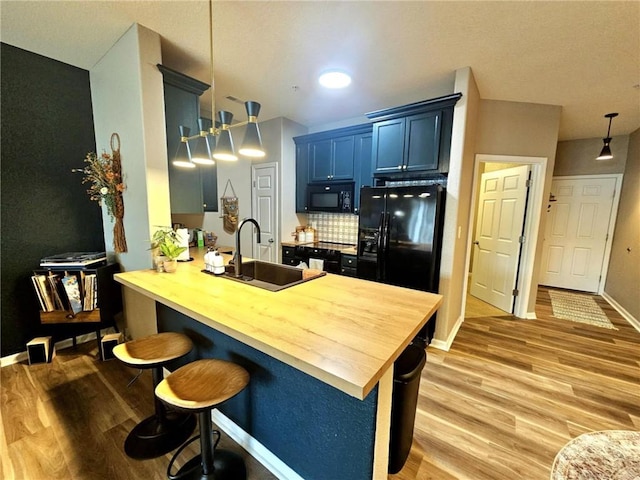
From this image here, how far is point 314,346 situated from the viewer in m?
0.94

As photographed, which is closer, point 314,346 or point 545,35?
point 314,346

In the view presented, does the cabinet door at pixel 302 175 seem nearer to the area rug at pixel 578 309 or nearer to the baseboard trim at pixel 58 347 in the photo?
the baseboard trim at pixel 58 347

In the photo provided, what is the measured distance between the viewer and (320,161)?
4.02 m

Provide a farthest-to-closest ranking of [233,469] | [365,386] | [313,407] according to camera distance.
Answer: [233,469], [313,407], [365,386]

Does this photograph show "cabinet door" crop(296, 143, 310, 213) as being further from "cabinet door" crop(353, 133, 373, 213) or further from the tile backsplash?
"cabinet door" crop(353, 133, 373, 213)

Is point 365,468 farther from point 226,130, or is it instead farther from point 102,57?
point 102,57

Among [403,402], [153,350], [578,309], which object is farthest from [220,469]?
[578,309]

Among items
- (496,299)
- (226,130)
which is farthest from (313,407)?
(496,299)

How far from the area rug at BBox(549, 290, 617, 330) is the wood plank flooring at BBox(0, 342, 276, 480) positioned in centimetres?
451

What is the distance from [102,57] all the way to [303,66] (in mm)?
1827

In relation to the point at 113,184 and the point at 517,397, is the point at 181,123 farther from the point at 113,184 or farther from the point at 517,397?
the point at 517,397

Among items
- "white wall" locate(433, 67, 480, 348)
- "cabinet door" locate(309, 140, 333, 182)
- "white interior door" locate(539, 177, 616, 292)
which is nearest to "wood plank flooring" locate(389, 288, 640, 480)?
"white wall" locate(433, 67, 480, 348)

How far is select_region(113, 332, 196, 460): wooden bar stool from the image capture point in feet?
4.77

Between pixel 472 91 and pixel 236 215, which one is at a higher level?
pixel 472 91
